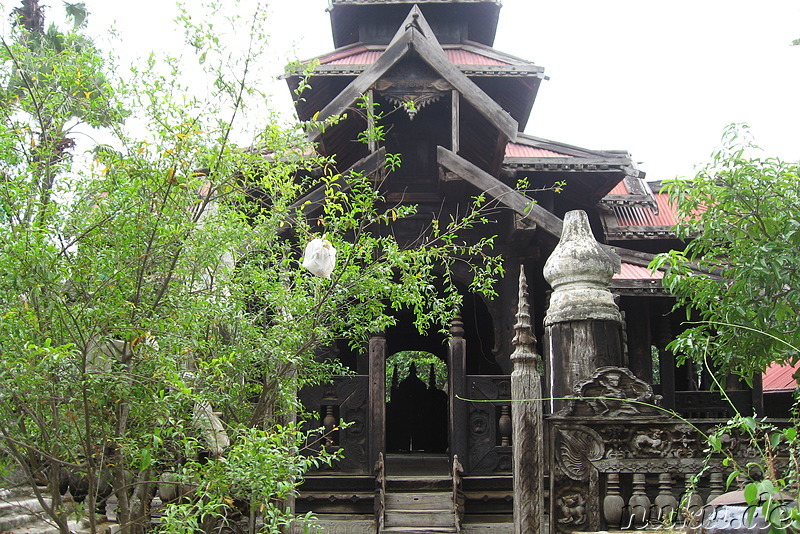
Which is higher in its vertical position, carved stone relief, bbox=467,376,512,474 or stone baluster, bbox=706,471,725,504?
carved stone relief, bbox=467,376,512,474

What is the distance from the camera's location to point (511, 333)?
1007cm

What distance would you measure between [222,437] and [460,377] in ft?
15.4

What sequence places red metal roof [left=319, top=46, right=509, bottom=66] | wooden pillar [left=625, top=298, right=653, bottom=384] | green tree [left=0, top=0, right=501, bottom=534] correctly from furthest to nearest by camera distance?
1. red metal roof [left=319, top=46, right=509, bottom=66]
2. wooden pillar [left=625, top=298, right=653, bottom=384]
3. green tree [left=0, top=0, right=501, bottom=534]

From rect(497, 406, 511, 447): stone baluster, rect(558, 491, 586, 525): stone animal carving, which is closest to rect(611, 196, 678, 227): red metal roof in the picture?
rect(497, 406, 511, 447): stone baluster

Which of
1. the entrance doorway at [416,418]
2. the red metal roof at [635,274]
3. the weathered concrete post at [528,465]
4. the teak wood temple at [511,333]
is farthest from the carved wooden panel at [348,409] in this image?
the entrance doorway at [416,418]

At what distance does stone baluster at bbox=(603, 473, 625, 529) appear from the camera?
4.54m

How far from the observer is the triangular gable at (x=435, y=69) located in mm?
9883

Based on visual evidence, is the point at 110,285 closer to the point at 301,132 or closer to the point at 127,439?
the point at 127,439

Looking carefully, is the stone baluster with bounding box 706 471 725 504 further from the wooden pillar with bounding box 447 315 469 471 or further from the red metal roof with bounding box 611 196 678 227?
the red metal roof with bounding box 611 196 678 227

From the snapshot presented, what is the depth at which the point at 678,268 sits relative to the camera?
16.9 feet

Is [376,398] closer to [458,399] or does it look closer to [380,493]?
[458,399]

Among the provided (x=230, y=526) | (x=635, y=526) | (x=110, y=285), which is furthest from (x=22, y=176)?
(x=635, y=526)

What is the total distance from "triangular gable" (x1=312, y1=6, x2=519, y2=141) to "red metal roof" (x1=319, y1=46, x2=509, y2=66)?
9.77ft

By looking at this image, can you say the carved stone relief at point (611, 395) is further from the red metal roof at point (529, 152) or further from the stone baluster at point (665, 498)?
the red metal roof at point (529, 152)
